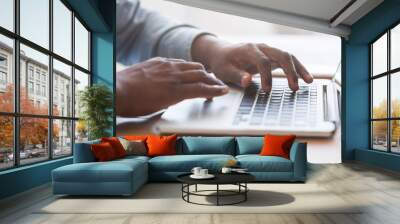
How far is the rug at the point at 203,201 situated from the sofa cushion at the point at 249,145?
1.50m

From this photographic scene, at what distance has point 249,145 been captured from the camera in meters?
7.03

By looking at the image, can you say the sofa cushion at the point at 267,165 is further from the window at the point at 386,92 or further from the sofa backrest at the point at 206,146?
the window at the point at 386,92

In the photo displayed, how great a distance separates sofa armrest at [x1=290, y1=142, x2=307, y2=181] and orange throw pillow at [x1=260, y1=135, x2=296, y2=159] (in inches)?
12.0

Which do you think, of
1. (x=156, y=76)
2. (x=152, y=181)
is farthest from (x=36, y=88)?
(x=156, y=76)

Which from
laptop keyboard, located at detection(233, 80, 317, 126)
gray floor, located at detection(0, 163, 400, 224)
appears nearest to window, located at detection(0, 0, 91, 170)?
gray floor, located at detection(0, 163, 400, 224)

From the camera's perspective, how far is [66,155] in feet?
23.8

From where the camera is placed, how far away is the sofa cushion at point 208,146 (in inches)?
275

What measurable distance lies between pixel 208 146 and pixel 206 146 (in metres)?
0.04

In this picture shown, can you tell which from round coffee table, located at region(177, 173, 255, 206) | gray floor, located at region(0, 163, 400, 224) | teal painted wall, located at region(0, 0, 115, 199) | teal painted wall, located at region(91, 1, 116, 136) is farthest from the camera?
teal painted wall, located at region(91, 1, 116, 136)

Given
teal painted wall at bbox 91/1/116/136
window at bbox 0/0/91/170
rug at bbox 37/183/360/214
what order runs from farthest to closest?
teal painted wall at bbox 91/1/116/136, window at bbox 0/0/91/170, rug at bbox 37/183/360/214

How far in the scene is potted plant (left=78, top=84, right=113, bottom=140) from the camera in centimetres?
788

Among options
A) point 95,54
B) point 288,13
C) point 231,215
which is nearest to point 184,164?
point 231,215

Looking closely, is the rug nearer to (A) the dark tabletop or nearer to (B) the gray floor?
(B) the gray floor

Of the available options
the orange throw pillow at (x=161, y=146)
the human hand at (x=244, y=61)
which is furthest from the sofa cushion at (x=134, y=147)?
the human hand at (x=244, y=61)
